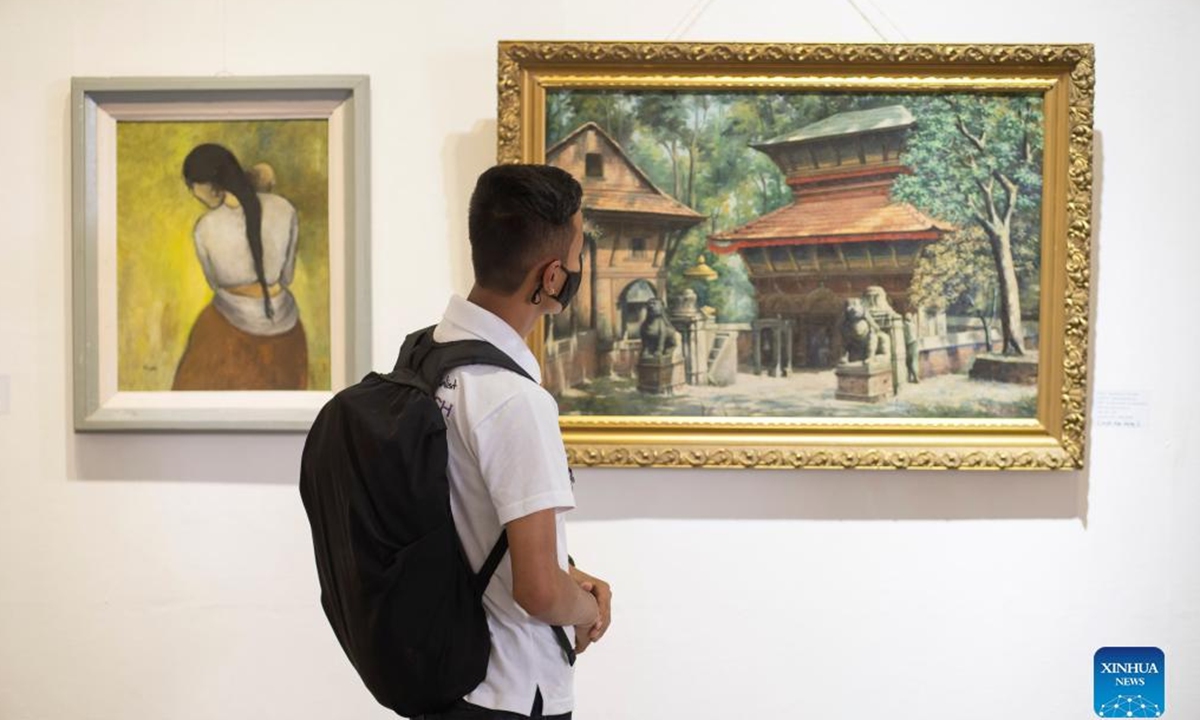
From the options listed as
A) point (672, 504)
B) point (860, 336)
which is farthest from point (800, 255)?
point (672, 504)

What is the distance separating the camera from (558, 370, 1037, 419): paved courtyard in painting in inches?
117

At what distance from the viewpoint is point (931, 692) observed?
305cm

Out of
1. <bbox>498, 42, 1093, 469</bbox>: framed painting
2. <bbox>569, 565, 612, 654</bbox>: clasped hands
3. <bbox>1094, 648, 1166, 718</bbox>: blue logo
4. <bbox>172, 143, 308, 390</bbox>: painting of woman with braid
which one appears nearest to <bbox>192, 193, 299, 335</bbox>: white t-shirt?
<bbox>172, 143, 308, 390</bbox>: painting of woman with braid

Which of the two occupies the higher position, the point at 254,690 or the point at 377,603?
the point at 377,603

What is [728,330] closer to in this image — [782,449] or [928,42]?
[782,449]

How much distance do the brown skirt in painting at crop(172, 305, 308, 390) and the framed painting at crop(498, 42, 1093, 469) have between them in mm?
708

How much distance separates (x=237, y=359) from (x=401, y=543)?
5.34 ft

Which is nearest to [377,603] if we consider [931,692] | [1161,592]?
[931,692]

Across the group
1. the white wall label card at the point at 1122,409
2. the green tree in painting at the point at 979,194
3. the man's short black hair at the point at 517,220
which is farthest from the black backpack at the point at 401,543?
the white wall label card at the point at 1122,409

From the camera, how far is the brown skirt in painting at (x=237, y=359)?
10.1 feet

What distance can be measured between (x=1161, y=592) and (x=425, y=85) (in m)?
2.50

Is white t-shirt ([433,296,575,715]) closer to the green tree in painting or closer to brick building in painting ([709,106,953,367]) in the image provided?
brick building in painting ([709,106,953,367])

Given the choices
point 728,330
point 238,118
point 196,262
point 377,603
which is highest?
point 238,118

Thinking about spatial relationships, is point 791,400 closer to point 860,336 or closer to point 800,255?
point 860,336
